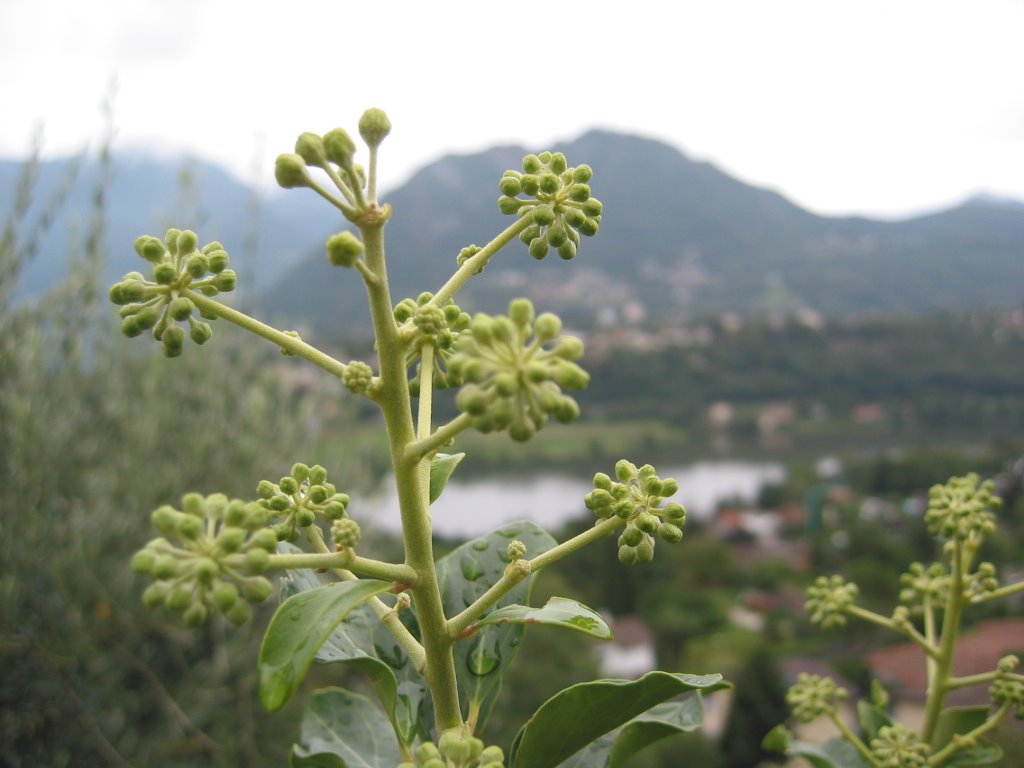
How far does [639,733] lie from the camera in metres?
1.45

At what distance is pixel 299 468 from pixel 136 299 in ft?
1.28

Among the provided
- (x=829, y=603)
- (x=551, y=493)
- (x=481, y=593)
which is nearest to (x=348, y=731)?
(x=481, y=593)

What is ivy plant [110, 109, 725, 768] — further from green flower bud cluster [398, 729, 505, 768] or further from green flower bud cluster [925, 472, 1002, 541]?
green flower bud cluster [925, 472, 1002, 541]

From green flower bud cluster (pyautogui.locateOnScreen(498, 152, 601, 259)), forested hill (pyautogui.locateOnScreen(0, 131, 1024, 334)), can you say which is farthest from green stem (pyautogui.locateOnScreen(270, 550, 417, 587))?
forested hill (pyautogui.locateOnScreen(0, 131, 1024, 334))

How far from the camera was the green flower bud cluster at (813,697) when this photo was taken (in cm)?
204

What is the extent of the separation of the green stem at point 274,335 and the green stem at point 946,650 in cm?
166

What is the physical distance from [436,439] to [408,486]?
0.44 ft

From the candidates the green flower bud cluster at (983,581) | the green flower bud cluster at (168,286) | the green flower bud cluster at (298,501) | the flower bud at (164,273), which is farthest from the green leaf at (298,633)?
the green flower bud cluster at (983,581)

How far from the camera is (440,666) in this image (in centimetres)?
132

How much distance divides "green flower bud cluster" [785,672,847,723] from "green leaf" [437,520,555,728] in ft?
2.94

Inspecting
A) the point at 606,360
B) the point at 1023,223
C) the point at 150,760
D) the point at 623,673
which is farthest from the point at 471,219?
the point at 150,760

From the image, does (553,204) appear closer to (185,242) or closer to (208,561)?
(185,242)

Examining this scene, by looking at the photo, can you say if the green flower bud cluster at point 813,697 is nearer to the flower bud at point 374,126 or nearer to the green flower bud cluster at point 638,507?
the green flower bud cluster at point 638,507

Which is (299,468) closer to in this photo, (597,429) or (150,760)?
(150,760)
